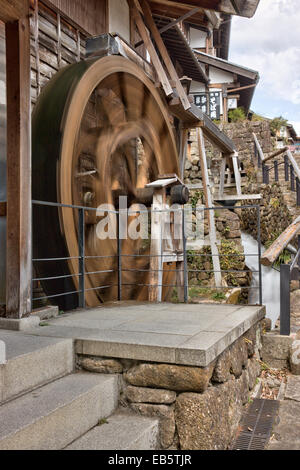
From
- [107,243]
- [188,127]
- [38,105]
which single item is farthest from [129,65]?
[188,127]

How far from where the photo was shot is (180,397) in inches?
84.2

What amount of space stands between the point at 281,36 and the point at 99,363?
10304cm

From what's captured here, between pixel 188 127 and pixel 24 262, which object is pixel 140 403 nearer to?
pixel 24 262

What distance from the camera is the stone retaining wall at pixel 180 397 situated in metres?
2.08

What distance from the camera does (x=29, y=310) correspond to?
2.81 metres

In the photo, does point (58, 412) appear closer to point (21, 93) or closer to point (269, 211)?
point (21, 93)

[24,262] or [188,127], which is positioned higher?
[188,127]

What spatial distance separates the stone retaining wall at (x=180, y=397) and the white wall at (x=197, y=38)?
1707 centimetres

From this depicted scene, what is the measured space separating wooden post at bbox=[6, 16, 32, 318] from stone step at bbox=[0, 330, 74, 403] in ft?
1.22

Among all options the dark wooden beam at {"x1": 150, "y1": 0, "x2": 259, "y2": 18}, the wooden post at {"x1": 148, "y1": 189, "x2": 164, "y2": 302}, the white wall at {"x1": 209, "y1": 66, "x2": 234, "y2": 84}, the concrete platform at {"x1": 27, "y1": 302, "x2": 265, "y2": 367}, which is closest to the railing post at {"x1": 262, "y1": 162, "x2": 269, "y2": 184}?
the wooden post at {"x1": 148, "y1": 189, "x2": 164, "y2": 302}

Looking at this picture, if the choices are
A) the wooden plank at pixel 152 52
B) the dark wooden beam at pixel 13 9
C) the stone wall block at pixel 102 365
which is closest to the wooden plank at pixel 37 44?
the dark wooden beam at pixel 13 9

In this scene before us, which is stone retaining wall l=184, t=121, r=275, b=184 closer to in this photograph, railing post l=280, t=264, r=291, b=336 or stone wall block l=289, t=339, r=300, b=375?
railing post l=280, t=264, r=291, b=336

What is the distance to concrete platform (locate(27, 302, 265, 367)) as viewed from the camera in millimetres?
2164

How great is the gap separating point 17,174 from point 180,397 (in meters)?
1.66
